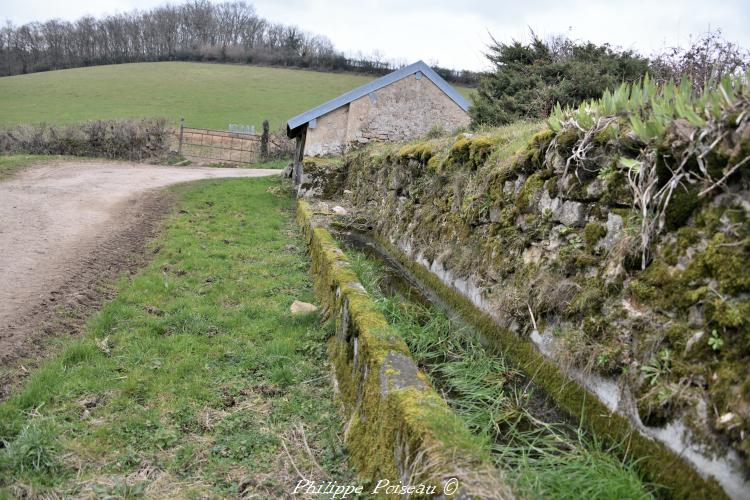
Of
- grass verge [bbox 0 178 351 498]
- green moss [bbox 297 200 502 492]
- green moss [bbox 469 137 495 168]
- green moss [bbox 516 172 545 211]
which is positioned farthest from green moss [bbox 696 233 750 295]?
green moss [bbox 469 137 495 168]

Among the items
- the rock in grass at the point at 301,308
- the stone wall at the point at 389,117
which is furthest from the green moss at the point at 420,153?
the stone wall at the point at 389,117

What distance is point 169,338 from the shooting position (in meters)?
4.90

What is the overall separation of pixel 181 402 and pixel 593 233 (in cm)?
336

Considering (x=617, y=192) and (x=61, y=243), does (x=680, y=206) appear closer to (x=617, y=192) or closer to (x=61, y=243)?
(x=617, y=192)

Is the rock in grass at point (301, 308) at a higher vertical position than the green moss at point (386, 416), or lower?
lower

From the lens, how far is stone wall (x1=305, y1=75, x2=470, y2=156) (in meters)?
15.6

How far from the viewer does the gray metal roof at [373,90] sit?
15.3 metres

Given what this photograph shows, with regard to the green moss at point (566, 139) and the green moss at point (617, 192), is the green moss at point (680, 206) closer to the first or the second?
the green moss at point (617, 192)

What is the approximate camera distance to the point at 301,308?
19.0 ft

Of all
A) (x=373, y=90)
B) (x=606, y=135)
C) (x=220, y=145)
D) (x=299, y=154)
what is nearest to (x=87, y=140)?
(x=220, y=145)

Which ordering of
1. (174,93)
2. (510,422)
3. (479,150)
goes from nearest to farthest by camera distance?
(510,422), (479,150), (174,93)

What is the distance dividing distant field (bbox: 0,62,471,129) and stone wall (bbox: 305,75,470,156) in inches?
842

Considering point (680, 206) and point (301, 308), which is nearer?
point (680, 206)

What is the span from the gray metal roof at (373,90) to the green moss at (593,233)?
41.8 ft
